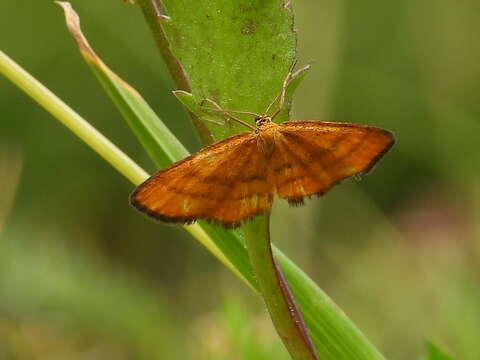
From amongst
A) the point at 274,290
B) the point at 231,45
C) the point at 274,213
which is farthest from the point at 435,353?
the point at 274,213

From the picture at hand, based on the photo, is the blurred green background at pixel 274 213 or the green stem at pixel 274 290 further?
the blurred green background at pixel 274 213

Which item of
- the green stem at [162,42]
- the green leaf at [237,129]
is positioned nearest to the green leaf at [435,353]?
the green leaf at [237,129]

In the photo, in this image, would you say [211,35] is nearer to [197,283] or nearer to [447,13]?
[197,283]

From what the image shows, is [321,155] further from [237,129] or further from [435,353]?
[435,353]

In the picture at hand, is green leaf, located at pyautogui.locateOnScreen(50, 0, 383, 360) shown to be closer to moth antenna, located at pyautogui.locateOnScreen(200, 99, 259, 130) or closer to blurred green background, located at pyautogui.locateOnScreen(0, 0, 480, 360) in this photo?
moth antenna, located at pyautogui.locateOnScreen(200, 99, 259, 130)

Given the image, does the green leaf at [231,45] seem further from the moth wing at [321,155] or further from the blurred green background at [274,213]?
the blurred green background at [274,213]

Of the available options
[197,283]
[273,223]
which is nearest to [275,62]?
[273,223]
